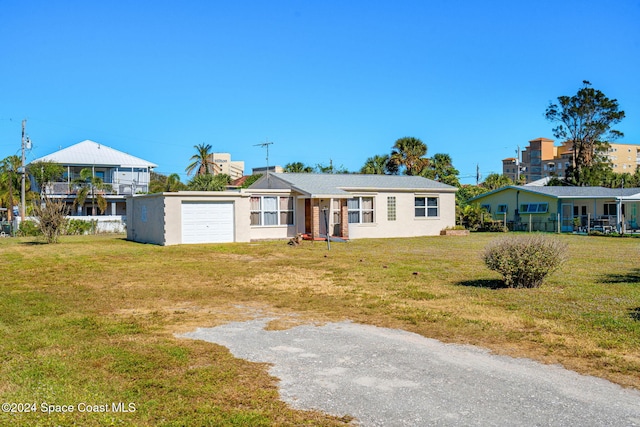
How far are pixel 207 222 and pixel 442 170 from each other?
104 ft

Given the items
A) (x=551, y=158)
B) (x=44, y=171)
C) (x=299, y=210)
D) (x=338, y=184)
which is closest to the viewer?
(x=299, y=210)

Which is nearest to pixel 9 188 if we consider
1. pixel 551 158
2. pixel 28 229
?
pixel 28 229

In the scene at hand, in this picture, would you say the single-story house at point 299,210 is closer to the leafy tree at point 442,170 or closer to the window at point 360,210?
the window at point 360,210

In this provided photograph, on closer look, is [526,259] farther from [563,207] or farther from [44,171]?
[44,171]

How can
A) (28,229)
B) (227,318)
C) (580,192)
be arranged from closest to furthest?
(227,318)
(28,229)
(580,192)

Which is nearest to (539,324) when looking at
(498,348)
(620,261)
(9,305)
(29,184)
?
(498,348)

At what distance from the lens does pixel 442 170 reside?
53.5 m

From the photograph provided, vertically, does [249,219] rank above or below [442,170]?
below

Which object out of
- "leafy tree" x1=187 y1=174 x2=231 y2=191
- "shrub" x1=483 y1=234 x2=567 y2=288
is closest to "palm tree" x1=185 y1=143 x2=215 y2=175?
"leafy tree" x1=187 y1=174 x2=231 y2=191

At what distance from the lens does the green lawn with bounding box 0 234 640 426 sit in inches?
211

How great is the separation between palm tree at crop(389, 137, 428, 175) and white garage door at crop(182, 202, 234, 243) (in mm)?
25974

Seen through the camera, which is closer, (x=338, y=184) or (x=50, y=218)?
(x=50, y=218)

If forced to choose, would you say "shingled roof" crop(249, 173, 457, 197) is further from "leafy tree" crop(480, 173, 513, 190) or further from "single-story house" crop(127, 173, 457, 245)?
"leafy tree" crop(480, 173, 513, 190)

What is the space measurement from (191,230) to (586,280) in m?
17.9
